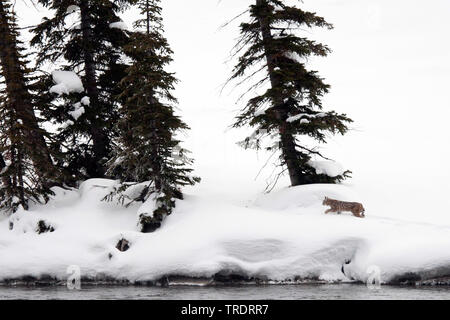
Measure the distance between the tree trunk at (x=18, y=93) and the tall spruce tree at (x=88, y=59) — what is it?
2071mm

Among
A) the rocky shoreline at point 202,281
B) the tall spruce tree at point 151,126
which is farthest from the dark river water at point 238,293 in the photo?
the tall spruce tree at point 151,126

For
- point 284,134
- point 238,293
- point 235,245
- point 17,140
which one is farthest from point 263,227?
point 17,140

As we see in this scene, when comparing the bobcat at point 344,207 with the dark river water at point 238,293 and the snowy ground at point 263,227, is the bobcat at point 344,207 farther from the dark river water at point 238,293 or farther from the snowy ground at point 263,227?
the dark river water at point 238,293

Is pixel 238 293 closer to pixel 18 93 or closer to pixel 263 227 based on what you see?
pixel 263 227

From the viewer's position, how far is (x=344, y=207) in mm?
15062

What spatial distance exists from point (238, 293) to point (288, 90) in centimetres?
804

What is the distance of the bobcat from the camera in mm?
14906

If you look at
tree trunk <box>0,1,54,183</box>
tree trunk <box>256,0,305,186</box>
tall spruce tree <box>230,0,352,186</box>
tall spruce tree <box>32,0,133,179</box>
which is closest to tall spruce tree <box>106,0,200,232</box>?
tree trunk <box>0,1,54,183</box>

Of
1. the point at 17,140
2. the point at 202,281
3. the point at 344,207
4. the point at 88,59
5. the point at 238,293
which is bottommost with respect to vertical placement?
the point at 238,293

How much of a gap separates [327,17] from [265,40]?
2158 inches

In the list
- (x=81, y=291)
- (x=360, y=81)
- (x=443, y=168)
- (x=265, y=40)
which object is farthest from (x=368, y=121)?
(x=81, y=291)

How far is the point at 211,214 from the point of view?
1528cm

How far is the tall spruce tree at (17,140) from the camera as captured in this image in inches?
624
